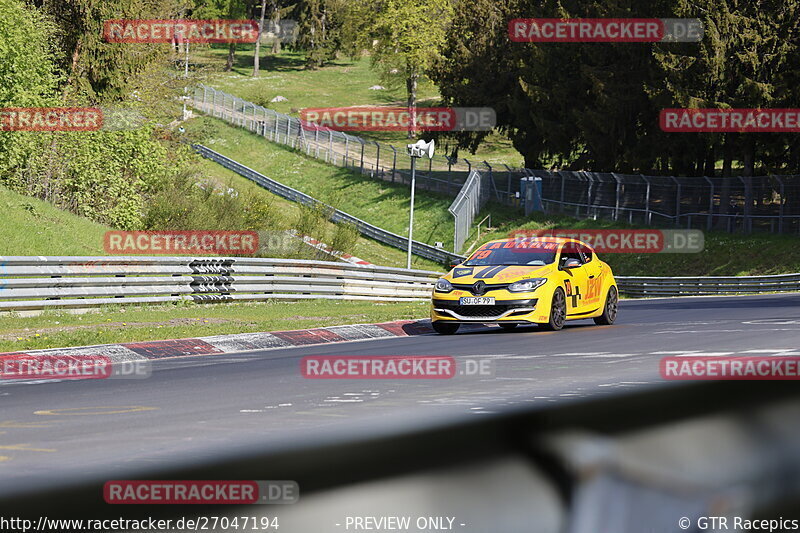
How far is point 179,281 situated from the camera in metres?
22.3

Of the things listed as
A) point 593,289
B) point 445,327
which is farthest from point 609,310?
point 445,327

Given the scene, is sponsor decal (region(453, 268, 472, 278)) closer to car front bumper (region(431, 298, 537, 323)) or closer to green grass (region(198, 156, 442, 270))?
car front bumper (region(431, 298, 537, 323))

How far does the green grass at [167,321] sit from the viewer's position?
1476 cm

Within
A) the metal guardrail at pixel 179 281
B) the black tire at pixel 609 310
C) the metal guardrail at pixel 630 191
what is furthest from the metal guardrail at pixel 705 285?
the black tire at pixel 609 310

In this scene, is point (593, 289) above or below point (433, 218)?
above

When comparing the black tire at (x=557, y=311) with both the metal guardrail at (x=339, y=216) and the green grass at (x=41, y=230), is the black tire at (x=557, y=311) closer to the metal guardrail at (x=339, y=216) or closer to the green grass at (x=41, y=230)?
the green grass at (x=41, y=230)

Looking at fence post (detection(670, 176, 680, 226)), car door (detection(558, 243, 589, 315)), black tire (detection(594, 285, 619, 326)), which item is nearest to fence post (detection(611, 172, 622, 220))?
fence post (detection(670, 176, 680, 226))

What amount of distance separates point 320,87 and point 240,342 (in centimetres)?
9335

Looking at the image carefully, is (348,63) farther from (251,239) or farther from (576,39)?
(251,239)

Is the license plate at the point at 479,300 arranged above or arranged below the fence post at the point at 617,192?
above

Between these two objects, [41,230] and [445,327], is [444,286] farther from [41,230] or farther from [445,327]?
[41,230]

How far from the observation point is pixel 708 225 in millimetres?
45438

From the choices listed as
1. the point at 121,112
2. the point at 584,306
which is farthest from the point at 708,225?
the point at 584,306

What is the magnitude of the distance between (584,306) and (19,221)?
1579 centimetres
